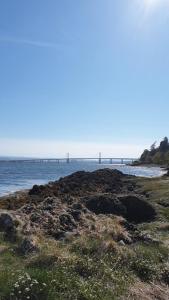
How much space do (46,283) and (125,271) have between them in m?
2.59

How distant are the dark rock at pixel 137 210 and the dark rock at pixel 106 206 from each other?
0.51 metres

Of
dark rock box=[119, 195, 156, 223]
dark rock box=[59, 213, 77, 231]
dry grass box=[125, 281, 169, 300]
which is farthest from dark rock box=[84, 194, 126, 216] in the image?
dry grass box=[125, 281, 169, 300]

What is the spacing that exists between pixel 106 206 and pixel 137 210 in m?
1.75

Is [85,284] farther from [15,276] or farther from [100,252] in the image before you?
[100,252]

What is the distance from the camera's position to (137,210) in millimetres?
24578

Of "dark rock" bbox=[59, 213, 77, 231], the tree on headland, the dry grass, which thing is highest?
the tree on headland

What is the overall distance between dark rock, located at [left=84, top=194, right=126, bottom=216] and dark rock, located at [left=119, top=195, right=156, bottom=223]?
511mm

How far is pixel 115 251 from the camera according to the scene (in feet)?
42.4

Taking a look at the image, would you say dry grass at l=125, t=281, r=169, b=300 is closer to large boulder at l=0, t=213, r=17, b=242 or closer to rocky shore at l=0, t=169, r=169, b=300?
rocky shore at l=0, t=169, r=169, b=300

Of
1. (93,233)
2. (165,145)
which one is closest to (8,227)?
(93,233)

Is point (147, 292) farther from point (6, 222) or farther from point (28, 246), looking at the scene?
point (6, 222)

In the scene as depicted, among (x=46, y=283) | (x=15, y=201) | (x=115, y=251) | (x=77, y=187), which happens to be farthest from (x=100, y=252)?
(x=77, y=187)

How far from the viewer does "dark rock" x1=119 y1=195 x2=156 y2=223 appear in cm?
2390

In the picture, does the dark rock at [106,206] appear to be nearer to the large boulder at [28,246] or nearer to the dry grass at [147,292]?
the large boulder at [28,246]
